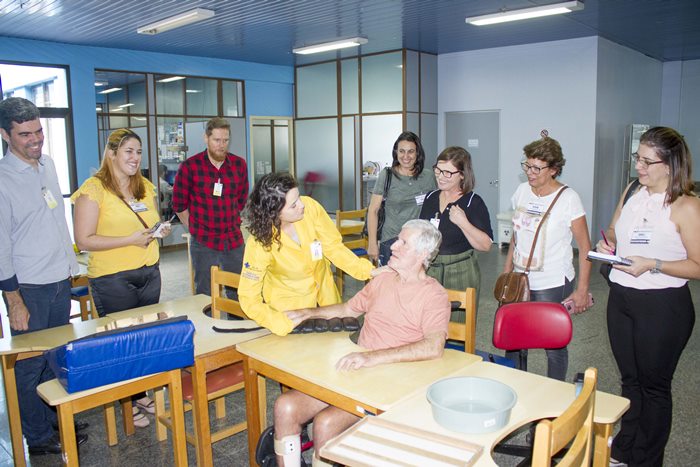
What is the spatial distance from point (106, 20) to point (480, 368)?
254 inches

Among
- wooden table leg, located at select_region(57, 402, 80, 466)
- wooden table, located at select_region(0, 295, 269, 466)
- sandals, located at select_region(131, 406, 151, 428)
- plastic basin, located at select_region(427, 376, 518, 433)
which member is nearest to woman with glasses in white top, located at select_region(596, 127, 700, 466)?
plastic basin, located at select_region(427, 376, 518, 433)

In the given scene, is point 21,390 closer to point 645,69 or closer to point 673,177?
point 673,177

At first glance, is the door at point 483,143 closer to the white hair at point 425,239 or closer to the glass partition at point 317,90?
the glass partition at point 317,90

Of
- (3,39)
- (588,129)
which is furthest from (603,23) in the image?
(3,39)

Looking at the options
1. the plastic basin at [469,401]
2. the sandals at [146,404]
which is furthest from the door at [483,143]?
the plastic basin at [469,401]

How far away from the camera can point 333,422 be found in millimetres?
2271

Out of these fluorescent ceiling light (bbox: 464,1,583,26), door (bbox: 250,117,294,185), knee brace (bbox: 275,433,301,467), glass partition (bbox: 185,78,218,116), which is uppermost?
fluorescent ceiling light (bbox: 464,1,583,26)

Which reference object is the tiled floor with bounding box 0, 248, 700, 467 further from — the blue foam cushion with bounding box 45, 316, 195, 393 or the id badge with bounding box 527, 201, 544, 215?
the id badge with bounding box 527, 201, 544, 215

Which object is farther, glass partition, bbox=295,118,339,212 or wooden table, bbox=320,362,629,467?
glass partition, bbox=295,118,339,212

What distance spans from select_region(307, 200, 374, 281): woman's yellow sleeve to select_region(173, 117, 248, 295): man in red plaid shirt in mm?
1340

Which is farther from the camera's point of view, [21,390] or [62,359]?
[21,390]

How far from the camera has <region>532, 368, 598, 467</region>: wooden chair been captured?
129cm

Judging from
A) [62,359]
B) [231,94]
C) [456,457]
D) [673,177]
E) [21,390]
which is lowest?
[21,390]

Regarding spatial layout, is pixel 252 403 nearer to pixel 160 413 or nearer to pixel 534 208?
pixel 160 413
